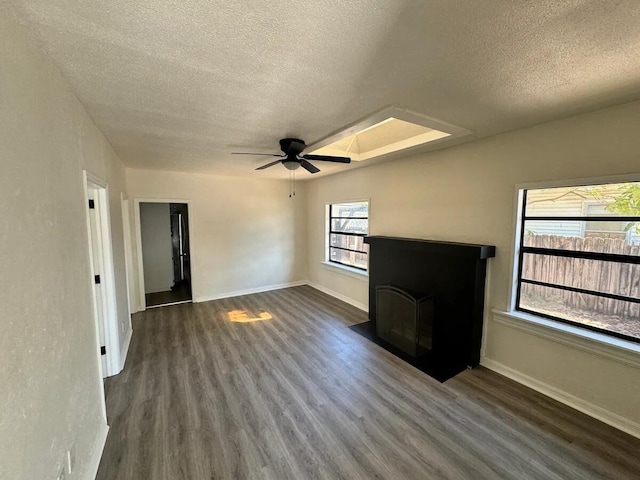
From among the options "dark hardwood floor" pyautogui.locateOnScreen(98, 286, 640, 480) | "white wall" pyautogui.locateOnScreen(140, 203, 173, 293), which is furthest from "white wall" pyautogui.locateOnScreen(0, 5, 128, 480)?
"white wall" pyautogui.locateOnScreen(140, 203, 173, 293)

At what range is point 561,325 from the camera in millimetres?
2496

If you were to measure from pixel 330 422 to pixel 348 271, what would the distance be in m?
3.11

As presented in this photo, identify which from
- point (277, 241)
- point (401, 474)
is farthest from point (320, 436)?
point (277, 241)

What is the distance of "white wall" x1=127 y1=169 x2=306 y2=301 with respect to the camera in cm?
503

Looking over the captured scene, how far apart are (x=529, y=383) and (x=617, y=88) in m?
2.64

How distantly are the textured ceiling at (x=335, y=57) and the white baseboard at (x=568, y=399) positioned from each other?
8.24 feet

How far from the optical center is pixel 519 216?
274 centimetres

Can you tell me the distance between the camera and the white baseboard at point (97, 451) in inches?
67.7

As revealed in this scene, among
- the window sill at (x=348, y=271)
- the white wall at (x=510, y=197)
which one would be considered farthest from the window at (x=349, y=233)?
the white wall at (x=510, y=197)

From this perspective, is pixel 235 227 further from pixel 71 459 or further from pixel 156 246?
pixel 71 459

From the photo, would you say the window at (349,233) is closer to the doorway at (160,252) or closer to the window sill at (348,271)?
the window sill at (348,271)

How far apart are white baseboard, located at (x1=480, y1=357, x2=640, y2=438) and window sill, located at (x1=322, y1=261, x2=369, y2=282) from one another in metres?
2.19

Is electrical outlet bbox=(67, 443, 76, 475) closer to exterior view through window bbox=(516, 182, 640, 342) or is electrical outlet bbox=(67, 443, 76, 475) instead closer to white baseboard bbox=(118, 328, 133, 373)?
white baseboard bbox=(118, 328, 133, 373)

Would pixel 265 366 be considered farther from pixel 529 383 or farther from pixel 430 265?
pixel 529 383
